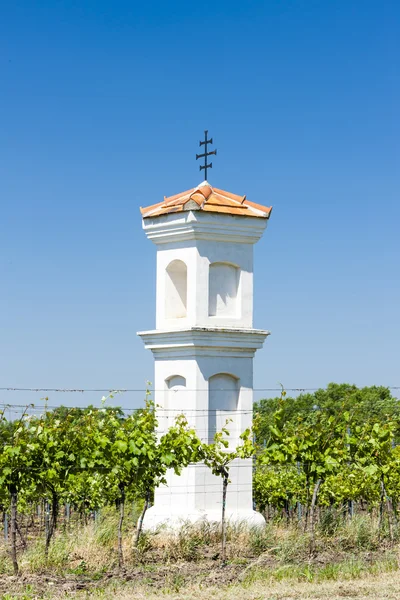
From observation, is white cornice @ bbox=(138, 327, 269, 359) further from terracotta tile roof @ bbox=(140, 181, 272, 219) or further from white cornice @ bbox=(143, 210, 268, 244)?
terracotta tile roof @ bbox=(140, 181, 272, 219)

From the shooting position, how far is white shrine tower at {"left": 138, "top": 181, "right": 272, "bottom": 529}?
59.3 feet

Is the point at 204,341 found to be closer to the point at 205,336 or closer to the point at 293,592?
the point at 205,336

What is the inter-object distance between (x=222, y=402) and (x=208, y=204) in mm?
3728

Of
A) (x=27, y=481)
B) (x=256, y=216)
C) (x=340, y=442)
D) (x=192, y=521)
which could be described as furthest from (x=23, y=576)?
(x=256, y=216)

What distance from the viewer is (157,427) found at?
1850 centimetres

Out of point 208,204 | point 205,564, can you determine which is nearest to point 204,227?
point 208,204

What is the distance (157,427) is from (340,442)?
3424 mm

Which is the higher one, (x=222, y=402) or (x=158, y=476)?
(x=222, y=402)

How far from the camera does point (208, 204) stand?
1836 cm

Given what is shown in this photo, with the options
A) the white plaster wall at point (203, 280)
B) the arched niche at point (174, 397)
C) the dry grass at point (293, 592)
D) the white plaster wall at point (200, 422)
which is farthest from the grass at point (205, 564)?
the white plaster wall at point (203, 280)

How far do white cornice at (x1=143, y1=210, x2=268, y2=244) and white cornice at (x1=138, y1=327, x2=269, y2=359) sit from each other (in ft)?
5.78

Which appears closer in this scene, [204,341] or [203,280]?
[204,341]

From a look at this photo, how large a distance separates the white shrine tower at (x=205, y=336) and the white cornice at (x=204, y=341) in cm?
2

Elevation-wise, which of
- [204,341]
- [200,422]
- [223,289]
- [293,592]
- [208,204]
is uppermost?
[208,204]
